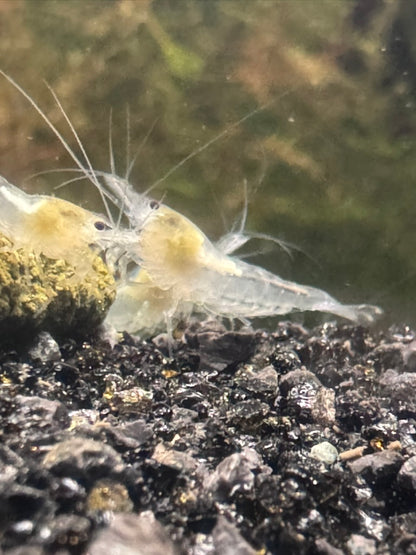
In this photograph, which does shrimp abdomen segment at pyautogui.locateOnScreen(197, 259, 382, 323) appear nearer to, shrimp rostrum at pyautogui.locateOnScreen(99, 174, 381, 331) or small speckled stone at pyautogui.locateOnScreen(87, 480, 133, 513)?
shrimp rostrum at pyautogui.locateOnScreen(99, 174, 381, 331)

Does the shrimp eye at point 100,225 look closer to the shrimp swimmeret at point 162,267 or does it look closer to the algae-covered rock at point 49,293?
the shrimp swimmeret at point 162,267

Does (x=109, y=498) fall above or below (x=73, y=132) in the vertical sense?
below

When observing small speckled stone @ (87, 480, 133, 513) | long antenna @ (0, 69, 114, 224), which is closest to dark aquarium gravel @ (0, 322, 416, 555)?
small speckled stone @ (87, 480, 133, 513)

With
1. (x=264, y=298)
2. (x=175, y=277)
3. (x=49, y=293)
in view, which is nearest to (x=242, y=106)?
(x=175, y=277)

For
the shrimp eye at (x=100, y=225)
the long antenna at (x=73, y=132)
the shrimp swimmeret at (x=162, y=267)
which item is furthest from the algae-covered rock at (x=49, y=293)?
the long antenna at (x=73, y=132)

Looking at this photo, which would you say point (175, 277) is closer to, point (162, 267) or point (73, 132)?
point (162, 267)

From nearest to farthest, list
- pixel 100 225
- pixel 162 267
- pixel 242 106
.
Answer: pixel 100 225
pixel 162 267
pixel 242 106
